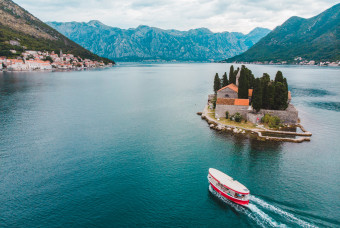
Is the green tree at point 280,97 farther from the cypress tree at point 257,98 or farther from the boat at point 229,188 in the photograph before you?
the boat at point 229,188

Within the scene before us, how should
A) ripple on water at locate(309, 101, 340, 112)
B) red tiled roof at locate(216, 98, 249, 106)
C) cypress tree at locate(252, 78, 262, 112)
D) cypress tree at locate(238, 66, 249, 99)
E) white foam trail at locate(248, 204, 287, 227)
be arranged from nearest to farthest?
white foam trail at locate(248, 204, 287, 227) → cypress tree at locate(252, 78, 262, 112) → red tiled roof at locate(216, 98, 249, 106) → cypress tree at locate(238, 66, 249, 99) → ripple on water at locate(309, 101, 340, 112)

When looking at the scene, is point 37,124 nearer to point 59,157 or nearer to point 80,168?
point 59,157

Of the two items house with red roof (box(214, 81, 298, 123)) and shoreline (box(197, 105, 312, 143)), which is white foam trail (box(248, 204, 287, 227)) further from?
house with red roof (box(214, 81, 298, 123))

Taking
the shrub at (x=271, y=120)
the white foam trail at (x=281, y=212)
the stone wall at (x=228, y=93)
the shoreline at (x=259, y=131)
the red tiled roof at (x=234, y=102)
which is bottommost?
the white foam trail at (x=281, y=212)

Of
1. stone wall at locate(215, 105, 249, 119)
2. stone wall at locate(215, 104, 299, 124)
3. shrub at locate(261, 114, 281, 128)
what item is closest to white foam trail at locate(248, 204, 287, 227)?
shrub at locate(261, 114, 281, 128)

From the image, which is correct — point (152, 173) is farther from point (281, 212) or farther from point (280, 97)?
point (280, 97)

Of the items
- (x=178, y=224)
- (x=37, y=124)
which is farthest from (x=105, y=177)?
(x=37, y=124)

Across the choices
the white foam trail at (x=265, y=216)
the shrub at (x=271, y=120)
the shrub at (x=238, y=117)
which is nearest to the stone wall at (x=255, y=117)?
the shrub at (x=271, y=120)

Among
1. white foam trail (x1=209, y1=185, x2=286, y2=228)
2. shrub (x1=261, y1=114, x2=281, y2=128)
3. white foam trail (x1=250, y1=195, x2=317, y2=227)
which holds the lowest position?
white foam trail (x1=209, y1=185, x2=286, y2=228)
